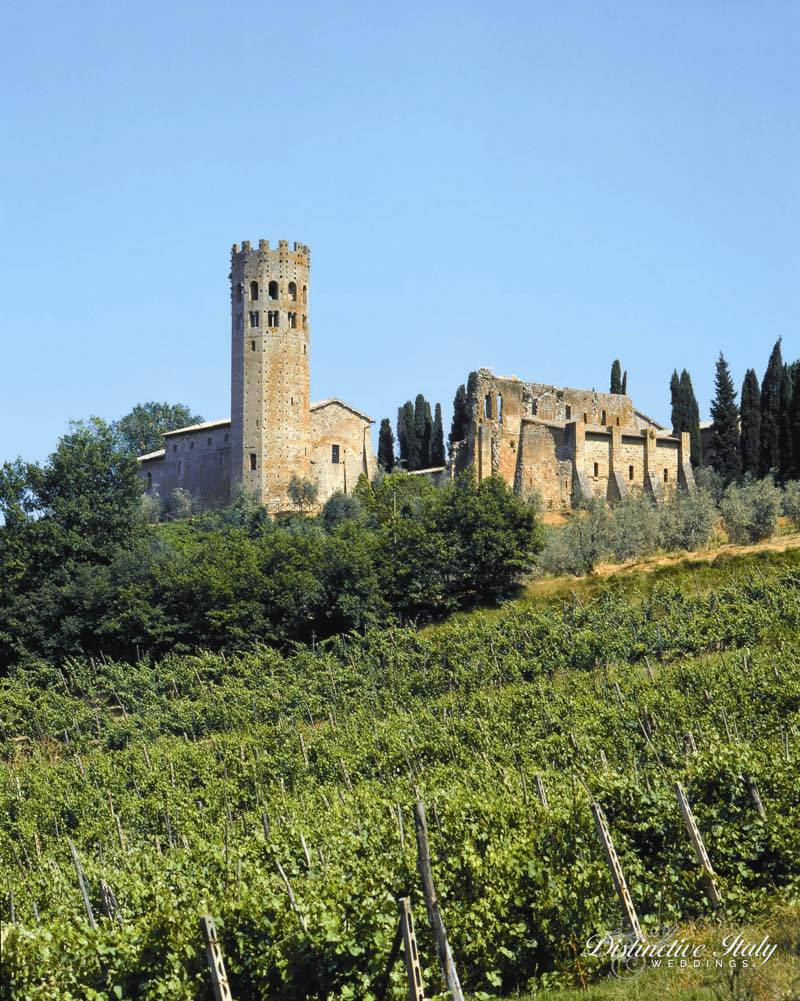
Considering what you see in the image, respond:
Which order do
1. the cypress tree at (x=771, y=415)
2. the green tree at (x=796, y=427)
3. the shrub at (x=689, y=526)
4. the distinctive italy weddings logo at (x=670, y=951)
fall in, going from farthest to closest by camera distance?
the cypress tree at (x=771, y=415), the green tree at (x=796, y=427), the shrub at (x=689, y=526), the distinctive italy weddings logo at (x=670, y=951)

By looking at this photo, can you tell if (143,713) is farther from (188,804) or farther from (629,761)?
(629,761)

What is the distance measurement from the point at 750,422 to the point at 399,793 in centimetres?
3471

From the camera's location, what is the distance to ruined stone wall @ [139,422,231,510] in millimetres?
55469

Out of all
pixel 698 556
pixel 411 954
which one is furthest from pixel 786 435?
pixel 411 954

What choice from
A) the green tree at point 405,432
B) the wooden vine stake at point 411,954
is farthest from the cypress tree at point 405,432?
the wooden vine stake at point 411,954

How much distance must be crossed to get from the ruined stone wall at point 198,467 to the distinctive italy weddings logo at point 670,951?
144 ft

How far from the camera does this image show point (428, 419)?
59281 millimetres

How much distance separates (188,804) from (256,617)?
15626mm

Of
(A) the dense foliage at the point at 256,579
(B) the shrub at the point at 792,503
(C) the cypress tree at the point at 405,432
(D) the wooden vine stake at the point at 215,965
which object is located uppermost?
(C) the cypress tree at the point at 405,432

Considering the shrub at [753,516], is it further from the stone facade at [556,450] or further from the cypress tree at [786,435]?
the stone facade at [556,450]

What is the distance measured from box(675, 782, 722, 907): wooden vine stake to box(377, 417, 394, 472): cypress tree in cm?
4658

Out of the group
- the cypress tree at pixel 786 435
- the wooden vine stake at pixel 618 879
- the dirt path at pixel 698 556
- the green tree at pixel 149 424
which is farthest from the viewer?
the green tree at pixel 149 424

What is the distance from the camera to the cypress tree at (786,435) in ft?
151

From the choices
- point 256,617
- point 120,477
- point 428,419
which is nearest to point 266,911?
point 256,617
